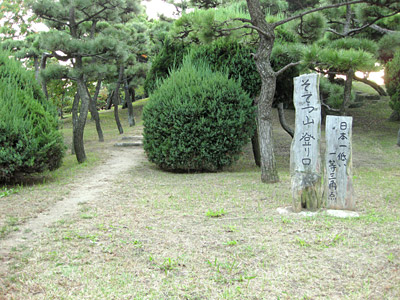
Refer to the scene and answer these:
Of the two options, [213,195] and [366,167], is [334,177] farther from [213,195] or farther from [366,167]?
[366,167]

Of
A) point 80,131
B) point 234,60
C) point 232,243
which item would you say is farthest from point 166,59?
point 232,243

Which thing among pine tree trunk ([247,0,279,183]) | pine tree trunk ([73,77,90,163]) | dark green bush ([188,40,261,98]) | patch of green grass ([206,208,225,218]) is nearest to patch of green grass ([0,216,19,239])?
patch of green grass ([206,208,225,218])

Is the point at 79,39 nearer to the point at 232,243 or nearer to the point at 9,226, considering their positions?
the point at 9,226

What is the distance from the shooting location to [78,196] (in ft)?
19.6

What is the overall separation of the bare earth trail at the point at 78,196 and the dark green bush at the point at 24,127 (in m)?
0.86

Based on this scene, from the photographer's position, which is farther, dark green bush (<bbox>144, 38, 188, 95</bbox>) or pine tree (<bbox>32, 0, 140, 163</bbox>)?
dark green bush (<bbox>144, 38, 188, 95</bbox>)

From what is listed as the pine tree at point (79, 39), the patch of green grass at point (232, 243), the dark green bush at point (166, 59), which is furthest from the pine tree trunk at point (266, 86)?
the pine tree at point (79, 39)

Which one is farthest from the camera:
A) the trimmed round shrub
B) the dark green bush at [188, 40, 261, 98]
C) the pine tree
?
the pine tree

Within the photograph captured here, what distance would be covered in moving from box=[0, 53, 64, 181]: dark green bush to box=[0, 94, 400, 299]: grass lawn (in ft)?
2.32

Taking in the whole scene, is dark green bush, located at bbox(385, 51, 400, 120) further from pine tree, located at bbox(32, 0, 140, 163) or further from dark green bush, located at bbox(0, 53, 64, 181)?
dark green bush, located at bbox(0, 53, 64, 181)

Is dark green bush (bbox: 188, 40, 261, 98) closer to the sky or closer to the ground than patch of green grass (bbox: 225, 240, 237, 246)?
closer to the sky

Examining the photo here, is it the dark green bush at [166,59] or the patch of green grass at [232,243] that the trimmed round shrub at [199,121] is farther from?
the patch of green grass at [232,243]

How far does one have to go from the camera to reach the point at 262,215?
4.64 meters

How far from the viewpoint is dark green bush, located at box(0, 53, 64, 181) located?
251 inches
